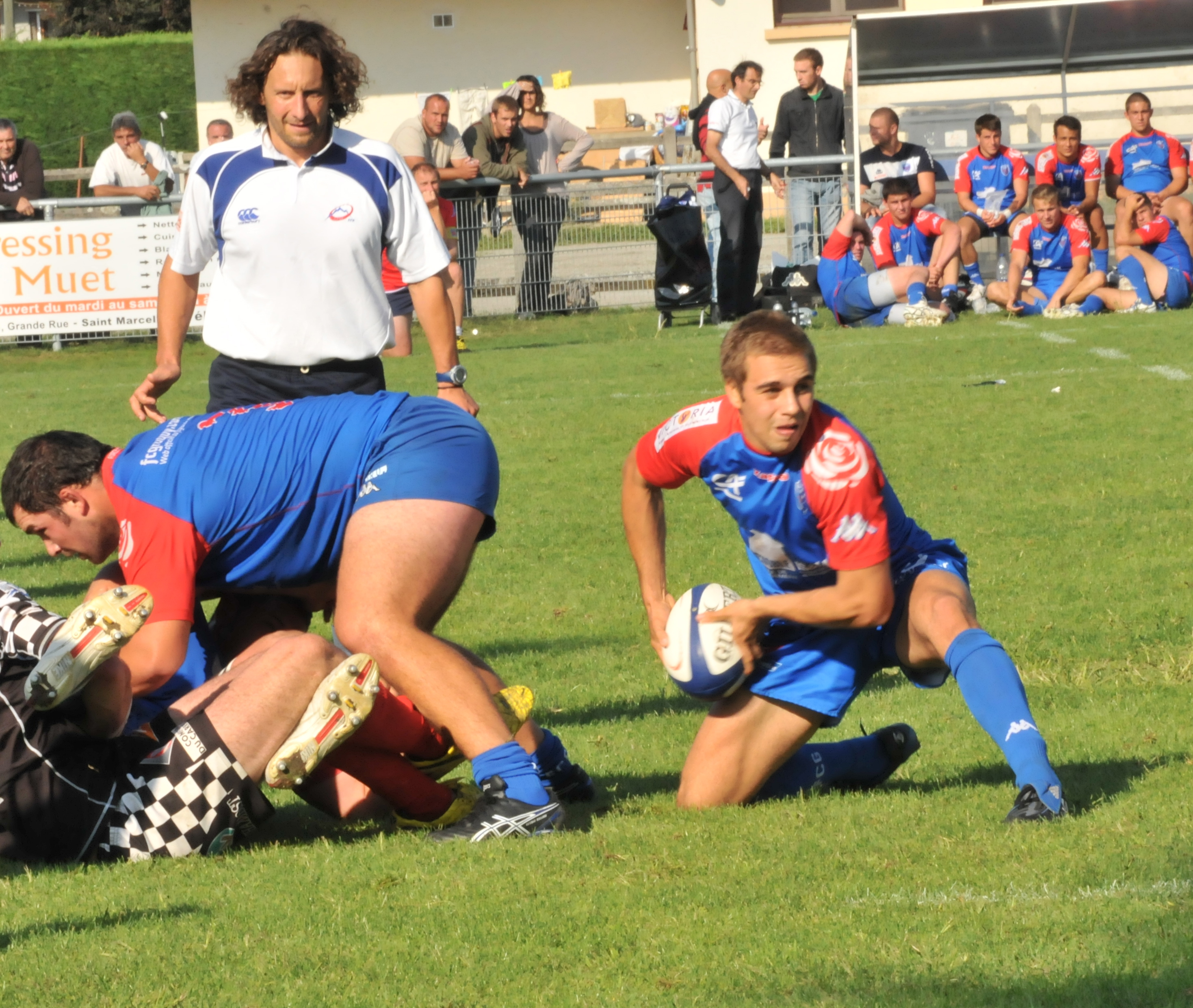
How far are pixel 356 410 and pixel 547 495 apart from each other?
4.97m

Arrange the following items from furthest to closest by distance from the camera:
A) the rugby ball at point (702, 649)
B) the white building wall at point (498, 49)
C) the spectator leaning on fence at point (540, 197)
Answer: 1. the white building wall at point (498, 49)
2. the spectator leaning on fence at point (540, 197)
3. the rugby ball at point (702, 649)

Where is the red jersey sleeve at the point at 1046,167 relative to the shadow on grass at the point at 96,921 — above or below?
above

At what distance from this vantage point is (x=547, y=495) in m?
9.55

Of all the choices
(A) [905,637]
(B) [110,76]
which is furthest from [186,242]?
(B) [110,76]

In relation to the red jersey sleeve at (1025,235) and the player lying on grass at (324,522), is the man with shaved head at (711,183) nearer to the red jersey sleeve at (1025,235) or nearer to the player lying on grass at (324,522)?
the red jersey sleeve at (1025,235)

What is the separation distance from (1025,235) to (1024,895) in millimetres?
14063

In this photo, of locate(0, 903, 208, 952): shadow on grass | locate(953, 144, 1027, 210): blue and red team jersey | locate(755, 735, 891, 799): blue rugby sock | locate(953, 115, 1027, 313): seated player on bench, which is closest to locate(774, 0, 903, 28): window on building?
locate(953, 115, 1027, 313): seated player on bench

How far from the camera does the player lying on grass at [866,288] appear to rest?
16641mm

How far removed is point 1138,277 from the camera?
A: 17000mm

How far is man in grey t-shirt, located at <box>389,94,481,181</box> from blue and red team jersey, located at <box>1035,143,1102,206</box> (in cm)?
630

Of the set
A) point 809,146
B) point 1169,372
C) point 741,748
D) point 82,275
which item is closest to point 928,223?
point 809,146

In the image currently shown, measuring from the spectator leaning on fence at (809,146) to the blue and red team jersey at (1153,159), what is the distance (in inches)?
129

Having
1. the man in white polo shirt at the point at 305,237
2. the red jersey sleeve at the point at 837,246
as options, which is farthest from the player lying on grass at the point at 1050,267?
the man in white polo shirt at the point at 305,237

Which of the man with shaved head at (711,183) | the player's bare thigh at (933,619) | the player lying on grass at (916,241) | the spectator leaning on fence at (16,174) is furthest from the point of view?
the man with shaved head at (711,183)
